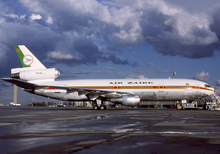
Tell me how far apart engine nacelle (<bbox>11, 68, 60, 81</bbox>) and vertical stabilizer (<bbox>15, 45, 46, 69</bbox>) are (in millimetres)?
943

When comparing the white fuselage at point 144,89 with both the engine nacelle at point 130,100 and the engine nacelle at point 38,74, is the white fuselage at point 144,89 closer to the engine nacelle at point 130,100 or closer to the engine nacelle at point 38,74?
the engine nacelle at point 130,100

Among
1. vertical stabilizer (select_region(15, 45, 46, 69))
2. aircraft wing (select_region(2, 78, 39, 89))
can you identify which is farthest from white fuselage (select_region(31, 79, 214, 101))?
vertical stabilizer (select_region(15, 45, 46, 69))

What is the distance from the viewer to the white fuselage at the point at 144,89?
32.7m

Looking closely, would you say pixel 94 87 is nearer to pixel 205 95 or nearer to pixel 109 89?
pixel 109 89

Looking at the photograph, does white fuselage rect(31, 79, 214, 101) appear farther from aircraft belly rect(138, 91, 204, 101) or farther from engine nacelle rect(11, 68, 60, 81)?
engine nacelle rect(11, 68, 60, 81)

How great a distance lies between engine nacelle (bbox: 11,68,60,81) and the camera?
33594 mm

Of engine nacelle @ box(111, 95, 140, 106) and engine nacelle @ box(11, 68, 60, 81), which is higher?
engine nacelle @ box(11, 68, 60, 81)

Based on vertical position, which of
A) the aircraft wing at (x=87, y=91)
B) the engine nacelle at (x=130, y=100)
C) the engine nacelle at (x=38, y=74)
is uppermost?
the engine nacelle at (x=38, y=74)

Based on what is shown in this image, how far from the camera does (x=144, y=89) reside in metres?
32.7

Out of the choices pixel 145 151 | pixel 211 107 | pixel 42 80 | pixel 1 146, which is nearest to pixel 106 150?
pixel 145 151

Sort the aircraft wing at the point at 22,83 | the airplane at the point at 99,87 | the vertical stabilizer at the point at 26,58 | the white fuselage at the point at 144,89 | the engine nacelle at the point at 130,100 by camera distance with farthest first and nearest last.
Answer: the vertical stabilizer at the point at 26,58, the white fuselage at the point at 144,89, the airplane at the point at 99,87, the aircraft wing at the point at 22,83, the engine nacelle at the point at 130,100

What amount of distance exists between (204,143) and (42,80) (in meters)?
31.9

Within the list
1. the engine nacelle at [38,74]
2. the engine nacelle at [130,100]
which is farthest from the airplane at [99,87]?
the engine nacelle at [130,100]

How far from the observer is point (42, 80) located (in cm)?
3491
